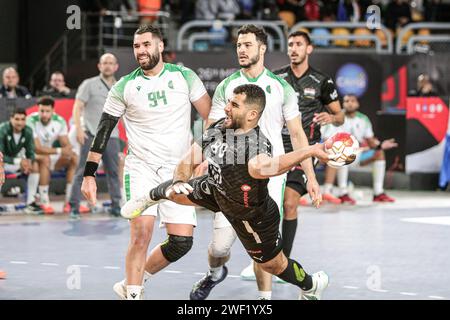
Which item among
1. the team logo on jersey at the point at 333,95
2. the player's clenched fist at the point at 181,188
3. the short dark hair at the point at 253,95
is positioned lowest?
the player's clenched fist at the point at 181,188

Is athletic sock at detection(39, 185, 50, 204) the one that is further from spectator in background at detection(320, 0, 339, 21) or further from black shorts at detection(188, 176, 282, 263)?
spectator in background at detection(320, 0, 339, 21)

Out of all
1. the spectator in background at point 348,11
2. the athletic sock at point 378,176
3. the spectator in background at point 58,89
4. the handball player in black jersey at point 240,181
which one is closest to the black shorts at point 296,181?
the handball player in black jersey at point 240,181

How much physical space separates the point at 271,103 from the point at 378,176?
Answer: 27.5 feet

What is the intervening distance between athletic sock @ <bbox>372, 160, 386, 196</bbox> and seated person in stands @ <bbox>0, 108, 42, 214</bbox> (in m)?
5.37

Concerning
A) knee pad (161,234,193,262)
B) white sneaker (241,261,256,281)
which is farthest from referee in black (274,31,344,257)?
knee pad (161,234,193,262)

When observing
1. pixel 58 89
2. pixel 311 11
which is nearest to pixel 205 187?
pixel 58 89

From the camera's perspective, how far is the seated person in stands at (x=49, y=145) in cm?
1537

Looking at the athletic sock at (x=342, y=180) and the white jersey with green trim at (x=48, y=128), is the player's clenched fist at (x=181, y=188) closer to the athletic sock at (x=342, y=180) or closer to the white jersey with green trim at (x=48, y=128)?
the white jersey with green trim at (x=48, y=128)

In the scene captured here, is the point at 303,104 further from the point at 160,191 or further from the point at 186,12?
the point at 186,12

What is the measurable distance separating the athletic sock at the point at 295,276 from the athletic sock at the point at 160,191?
1.11 meters

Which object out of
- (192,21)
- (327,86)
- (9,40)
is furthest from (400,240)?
(9,40)

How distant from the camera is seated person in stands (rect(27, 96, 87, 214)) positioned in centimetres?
1537

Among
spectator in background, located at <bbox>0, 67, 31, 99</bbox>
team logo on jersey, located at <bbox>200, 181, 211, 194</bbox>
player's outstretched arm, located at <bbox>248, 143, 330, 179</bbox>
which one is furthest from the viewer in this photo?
spectator in background, located at <bbox>0, 67, 31, 99</bbox>

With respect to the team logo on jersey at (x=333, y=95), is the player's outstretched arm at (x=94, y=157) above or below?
below
